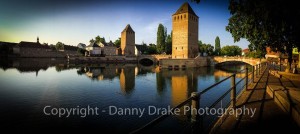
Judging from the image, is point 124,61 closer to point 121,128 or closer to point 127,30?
point 127,30

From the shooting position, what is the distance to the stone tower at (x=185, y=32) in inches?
2562

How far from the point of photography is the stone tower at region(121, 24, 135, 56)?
93.0 meters

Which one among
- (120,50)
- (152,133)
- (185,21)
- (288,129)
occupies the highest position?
(185,21)

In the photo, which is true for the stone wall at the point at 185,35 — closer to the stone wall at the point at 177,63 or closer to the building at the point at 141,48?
the stone wall at the point at 177,63

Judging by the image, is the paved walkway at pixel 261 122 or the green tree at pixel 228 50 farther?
the green tree at pixel 228 50

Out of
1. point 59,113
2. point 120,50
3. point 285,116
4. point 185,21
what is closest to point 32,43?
point 120,50

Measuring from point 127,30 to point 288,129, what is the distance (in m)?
91.9

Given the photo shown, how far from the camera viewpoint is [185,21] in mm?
65000

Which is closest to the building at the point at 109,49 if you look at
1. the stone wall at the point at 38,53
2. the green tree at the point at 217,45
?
the stone wall at the point at 38,53

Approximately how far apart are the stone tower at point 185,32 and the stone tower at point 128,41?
30228 mm

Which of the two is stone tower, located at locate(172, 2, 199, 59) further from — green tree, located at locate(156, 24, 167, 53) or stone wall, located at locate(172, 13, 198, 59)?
green tree, located at locate(156, 24, 167, 53)

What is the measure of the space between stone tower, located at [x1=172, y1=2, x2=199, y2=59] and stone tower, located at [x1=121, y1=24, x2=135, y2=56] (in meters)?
30.2

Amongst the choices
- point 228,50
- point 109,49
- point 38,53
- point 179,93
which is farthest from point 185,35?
point 38,53

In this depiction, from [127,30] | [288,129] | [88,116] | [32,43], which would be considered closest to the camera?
[288,129]
